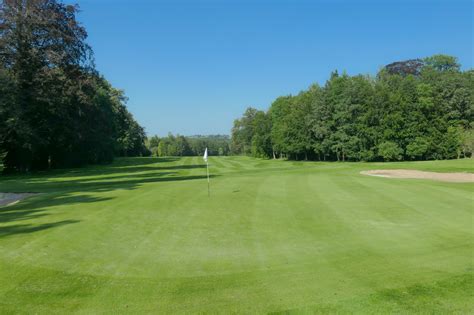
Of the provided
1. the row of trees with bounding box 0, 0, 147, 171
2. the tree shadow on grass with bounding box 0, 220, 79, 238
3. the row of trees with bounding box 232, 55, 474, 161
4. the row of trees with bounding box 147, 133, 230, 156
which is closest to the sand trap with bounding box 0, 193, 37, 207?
the tree shadow on grass with bounding box 0, 220, 79, 238

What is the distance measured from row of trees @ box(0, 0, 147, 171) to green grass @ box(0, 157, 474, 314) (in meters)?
24.0

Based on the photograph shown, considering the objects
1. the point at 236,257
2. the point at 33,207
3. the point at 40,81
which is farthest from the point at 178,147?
the point at 236,257

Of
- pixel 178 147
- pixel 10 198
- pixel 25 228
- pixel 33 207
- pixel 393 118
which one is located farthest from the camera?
pixel 178 147

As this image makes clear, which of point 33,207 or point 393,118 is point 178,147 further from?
point 33,207

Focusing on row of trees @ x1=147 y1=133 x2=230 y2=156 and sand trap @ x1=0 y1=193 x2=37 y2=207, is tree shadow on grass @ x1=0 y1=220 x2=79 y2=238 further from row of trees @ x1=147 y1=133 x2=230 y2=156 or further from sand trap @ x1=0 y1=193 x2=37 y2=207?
row of trees @ x1=147 y1=133 x2=230 y2=156

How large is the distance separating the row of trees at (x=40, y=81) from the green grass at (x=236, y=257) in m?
24.0

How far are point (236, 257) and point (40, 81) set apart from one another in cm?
3593

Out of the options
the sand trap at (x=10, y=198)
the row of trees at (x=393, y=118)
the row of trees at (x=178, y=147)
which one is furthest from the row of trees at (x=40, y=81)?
the row of trees at (x=178, y=147)

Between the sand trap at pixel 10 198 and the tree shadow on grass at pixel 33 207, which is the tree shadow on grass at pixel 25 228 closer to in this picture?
the tree shadow on grass at pixel 33 207

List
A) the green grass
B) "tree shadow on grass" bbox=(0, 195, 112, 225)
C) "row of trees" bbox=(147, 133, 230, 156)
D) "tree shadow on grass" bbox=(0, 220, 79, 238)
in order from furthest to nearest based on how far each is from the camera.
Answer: "row of trees" bbox=(147, 133, 230, 156)
"tree shadow on grass" bbox=(0, 195, 112, 225)
"tree shadow on grass" bbox=(0, 220, 79, 238)
the green grass

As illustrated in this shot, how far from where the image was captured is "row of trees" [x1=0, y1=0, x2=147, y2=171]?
1357 inches

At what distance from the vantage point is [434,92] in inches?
2222

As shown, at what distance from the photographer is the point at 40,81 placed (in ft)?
120

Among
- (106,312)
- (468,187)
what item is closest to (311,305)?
(106,312)
